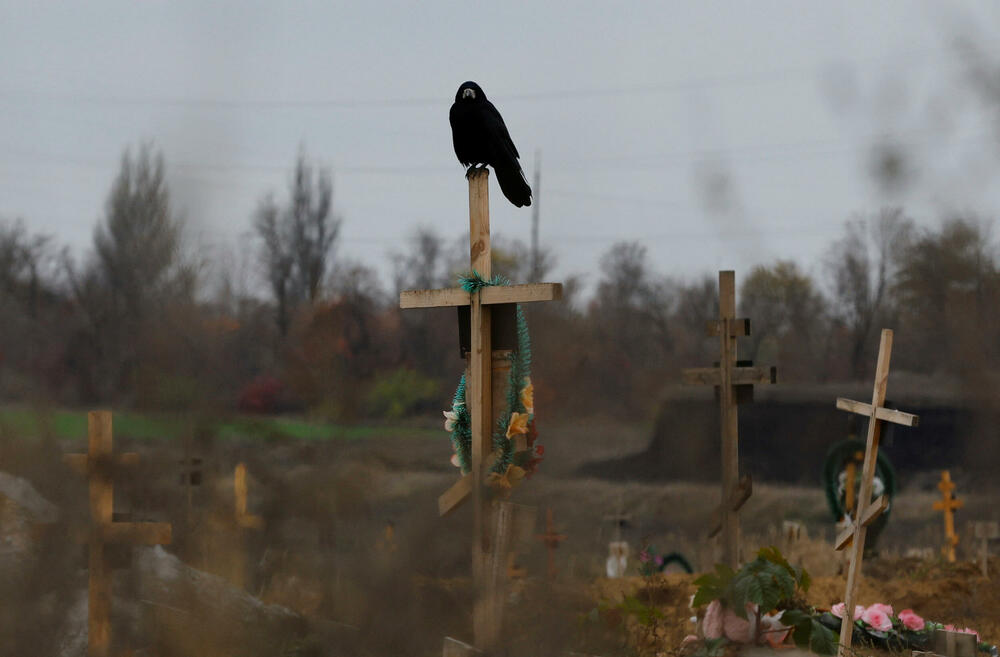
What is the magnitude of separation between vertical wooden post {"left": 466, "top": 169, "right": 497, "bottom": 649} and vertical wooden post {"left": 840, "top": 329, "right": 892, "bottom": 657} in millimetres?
1916

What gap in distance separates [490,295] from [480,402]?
1.82ft

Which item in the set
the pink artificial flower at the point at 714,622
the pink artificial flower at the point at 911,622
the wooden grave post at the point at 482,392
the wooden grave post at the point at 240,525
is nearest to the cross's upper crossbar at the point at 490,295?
the wooden grave post at the point at 482,392

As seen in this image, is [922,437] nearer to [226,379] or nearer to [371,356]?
[371,356]

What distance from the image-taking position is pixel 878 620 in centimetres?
686

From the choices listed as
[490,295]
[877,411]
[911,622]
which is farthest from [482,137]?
[911,622]

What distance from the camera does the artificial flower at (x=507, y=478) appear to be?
5520mm

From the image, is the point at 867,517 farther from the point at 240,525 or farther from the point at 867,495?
the point at 240,525

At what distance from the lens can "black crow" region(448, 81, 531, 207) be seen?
5.72 meters

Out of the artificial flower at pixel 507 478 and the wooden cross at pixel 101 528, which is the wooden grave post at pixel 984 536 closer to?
the artificial flower at pixel 507 478

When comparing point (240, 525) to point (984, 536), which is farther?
point (984, 536)

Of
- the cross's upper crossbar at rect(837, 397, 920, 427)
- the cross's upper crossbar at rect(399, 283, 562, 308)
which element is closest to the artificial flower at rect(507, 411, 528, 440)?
the cross's upper crossbar at rect(399, 283, 562, 308)

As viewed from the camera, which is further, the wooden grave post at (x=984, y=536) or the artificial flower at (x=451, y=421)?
the wooden grave post at (x=984, y=536)

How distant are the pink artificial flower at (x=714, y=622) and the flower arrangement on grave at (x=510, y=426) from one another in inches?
45.6

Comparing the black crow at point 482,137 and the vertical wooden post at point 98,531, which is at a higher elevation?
the black crow at point 482,137
